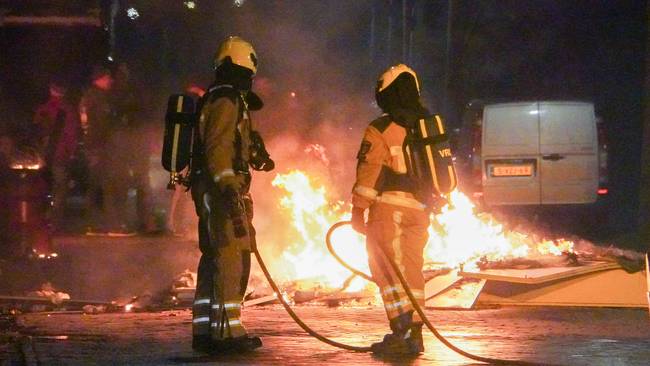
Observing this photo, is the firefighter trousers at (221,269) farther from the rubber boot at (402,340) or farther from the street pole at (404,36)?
the street pole at (404,36)

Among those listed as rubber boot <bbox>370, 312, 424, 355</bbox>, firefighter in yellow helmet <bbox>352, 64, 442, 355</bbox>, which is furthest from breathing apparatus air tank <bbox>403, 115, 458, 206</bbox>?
rubber boot <bbox>370, 312, 424, 355</bbox>

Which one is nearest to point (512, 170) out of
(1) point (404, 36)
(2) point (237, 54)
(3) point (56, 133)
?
(3) point (56, 133)

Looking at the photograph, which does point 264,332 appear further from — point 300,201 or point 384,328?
point 300,201

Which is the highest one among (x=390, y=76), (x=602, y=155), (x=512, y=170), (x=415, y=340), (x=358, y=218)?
(x=602, y=155)

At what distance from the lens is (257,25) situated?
25.1m

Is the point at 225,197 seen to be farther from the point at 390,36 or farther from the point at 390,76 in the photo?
the point at 390,36

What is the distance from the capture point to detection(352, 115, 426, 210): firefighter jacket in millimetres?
6980

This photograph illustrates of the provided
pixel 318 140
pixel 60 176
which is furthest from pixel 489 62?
pixel 60 176

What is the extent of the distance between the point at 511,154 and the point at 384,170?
34.1 feet

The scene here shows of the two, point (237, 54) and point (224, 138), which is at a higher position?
point (237, 54)

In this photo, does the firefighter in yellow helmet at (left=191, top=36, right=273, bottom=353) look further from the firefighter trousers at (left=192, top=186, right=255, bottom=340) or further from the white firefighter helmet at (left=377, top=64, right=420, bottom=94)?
the white firefighter helmet at (left=377, top=64, right=420, bottom=94)

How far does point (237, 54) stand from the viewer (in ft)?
23.1

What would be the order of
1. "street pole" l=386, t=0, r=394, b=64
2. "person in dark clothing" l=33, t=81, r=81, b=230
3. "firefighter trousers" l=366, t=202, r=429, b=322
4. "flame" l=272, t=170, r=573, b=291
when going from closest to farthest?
"firefighter trousers" l=366, t=202, r=429, b=322 → "flame" l=272, t=170, r=573, b=291 → "person in dark clothing" l=33, t=81, r=81, b=230 → "street pole" l=386, t=0, r=394, b=64

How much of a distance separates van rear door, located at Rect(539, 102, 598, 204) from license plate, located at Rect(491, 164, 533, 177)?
0.21 meters
